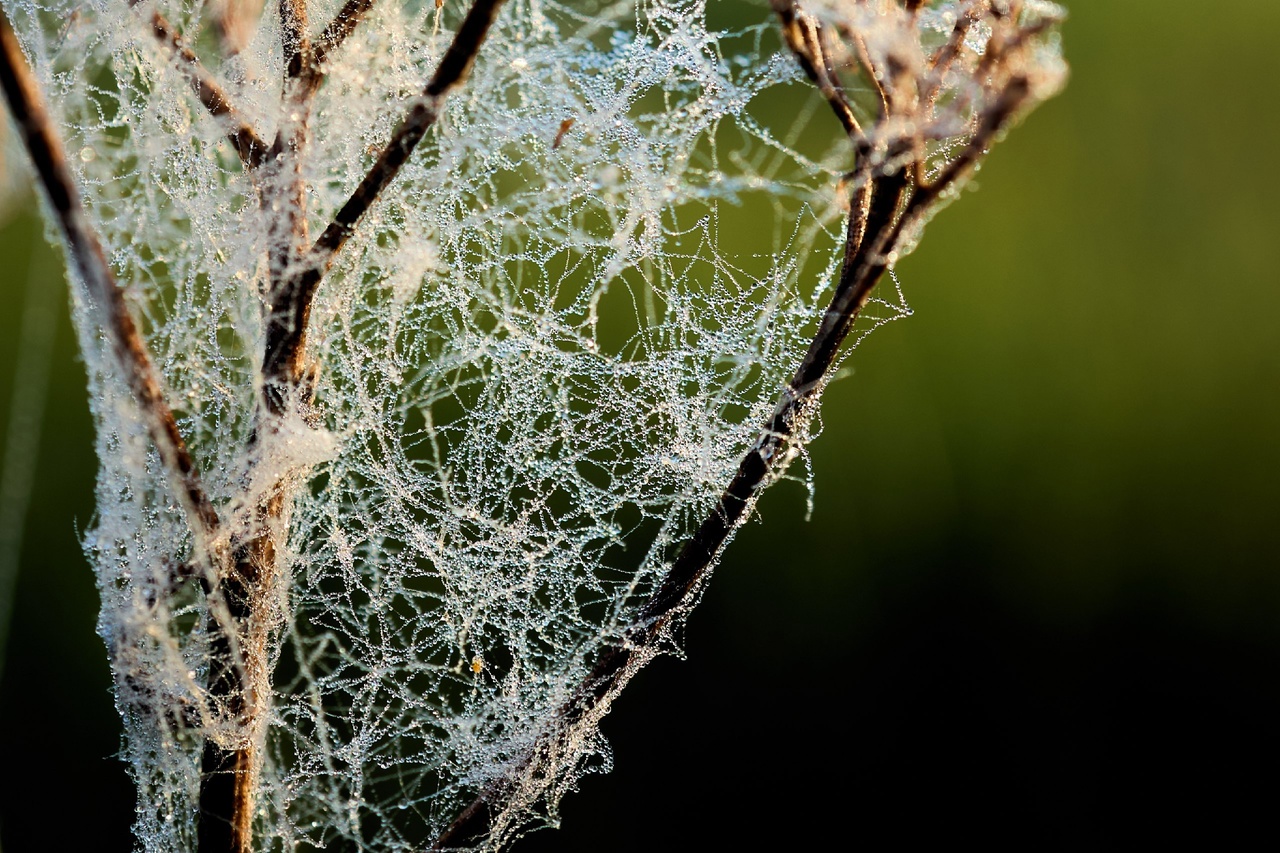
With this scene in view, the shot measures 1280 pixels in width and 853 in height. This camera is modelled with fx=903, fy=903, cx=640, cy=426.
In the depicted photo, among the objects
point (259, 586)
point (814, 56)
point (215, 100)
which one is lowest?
point (259, 586)

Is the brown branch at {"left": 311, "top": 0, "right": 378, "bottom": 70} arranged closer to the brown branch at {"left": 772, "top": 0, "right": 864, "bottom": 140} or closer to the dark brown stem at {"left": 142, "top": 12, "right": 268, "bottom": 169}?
the dark brown stem at {"left": 142, "top": 12, "right": 268, "bottom": 169}

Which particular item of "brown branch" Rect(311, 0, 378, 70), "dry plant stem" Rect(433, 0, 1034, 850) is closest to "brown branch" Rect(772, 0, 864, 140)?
"dry plant stem" Rect(433, 0, 1034, 850)

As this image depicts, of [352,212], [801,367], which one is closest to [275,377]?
[352,212]

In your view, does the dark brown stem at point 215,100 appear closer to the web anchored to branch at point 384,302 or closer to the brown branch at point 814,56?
the web anchored to branch at point 384,302

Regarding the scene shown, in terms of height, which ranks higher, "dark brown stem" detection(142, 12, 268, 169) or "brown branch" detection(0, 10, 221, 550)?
"dark brown stem" detection(142, 12, 268, 169)

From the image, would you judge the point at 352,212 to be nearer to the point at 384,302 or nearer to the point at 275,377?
the point at 275,377

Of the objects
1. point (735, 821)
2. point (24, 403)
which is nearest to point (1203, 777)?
point (735, 821)
